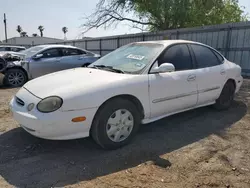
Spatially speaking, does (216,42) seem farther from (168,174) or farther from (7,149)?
(7,149)

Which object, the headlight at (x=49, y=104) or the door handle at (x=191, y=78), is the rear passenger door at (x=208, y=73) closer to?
the door handle at (x=191, y=78)

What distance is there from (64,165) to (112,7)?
1479 centimetres

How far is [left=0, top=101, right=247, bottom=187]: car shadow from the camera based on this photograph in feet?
8.37

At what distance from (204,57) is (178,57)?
0.76 meters

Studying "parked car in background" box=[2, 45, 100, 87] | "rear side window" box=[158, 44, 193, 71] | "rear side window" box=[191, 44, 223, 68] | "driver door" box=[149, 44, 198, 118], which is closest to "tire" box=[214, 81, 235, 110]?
"rear side window" box=[191, 44, 223, 68]

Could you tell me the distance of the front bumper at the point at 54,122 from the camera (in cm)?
270

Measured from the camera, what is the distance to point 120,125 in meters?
3.15

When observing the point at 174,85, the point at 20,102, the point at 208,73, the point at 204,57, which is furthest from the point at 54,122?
the point at 204,57

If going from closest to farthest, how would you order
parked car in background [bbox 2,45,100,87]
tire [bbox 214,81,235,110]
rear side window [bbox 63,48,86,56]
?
tire [bbox 214,81,235,110], parked car in background [bbox 2,45,100,87], rear side window [bbox 63,48,86,56]

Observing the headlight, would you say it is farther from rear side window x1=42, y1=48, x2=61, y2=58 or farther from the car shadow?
rear side window x1=42, y1=48, x2=61, y2=58

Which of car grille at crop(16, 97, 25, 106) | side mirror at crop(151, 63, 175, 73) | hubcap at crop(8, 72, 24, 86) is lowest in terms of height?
hubcap at crop(8, 72, 24, 86)

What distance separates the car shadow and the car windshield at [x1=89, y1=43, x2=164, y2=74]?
111cm

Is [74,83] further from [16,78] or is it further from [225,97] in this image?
[16,78]

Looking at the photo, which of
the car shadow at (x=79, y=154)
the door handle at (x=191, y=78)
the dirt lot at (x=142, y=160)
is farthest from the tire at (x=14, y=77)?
the door handle at (x=191, y=78)
